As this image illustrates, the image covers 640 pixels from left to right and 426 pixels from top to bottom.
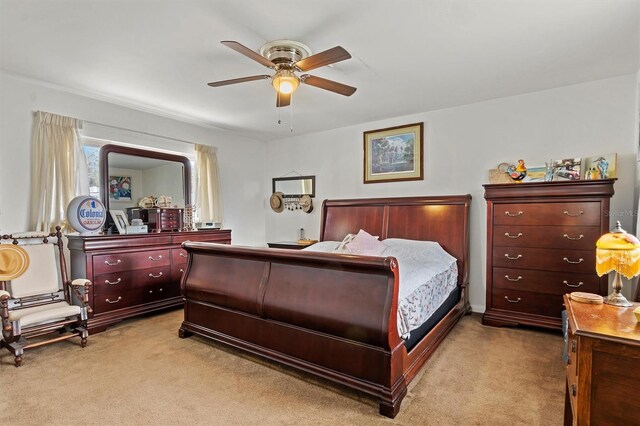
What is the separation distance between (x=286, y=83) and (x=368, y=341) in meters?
2.03

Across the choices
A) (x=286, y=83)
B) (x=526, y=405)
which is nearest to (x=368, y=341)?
(x=526, y=405)

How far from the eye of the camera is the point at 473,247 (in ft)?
13.5

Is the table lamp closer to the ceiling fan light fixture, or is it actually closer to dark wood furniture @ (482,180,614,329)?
dark wood furniture @ (482,180,614,329)

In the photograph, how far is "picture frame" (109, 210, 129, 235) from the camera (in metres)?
3.84

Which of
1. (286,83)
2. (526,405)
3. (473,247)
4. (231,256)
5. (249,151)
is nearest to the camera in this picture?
(526,405)

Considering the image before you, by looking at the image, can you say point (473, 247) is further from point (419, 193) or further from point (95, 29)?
point (95, 29)

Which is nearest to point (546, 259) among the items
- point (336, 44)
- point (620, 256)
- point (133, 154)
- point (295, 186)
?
point (620, 256)

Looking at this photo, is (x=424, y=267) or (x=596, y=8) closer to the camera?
(x=596, y=8)

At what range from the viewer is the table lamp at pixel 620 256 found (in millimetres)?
1742

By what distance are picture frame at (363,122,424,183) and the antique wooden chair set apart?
3.83 meters

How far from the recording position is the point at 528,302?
3.39 m

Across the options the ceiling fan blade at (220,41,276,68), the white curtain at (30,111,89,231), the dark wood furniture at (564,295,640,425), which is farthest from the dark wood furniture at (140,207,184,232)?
the dark wood furniture at (564,295,640,425)

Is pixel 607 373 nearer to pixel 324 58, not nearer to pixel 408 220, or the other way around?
pixel 324 58

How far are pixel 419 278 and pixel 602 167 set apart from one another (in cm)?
239
